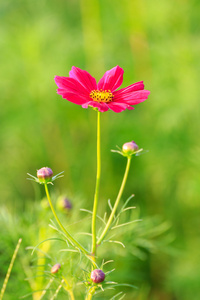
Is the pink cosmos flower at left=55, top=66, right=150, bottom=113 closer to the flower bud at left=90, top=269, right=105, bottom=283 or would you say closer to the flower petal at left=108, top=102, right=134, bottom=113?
the flower petal at left=108, top=102, right=134, bottom=113

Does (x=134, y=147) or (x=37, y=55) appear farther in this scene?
(x=37, y=55)

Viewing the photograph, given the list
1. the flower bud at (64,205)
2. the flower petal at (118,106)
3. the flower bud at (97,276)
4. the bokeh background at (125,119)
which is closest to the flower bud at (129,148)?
the flower petal at (118,106)

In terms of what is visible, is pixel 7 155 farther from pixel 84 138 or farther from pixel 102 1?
pixel 102 1

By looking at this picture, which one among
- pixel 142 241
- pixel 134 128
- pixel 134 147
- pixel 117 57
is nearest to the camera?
pixel 134 147

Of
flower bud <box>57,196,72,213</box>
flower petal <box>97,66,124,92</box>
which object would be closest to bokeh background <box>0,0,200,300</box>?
flower bud <box>57,196,72,213</box>

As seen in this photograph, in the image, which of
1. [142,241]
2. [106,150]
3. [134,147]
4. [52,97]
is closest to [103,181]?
[106,150]

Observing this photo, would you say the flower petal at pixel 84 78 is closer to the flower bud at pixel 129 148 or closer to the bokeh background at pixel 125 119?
the flower bud at pixel 129 148
